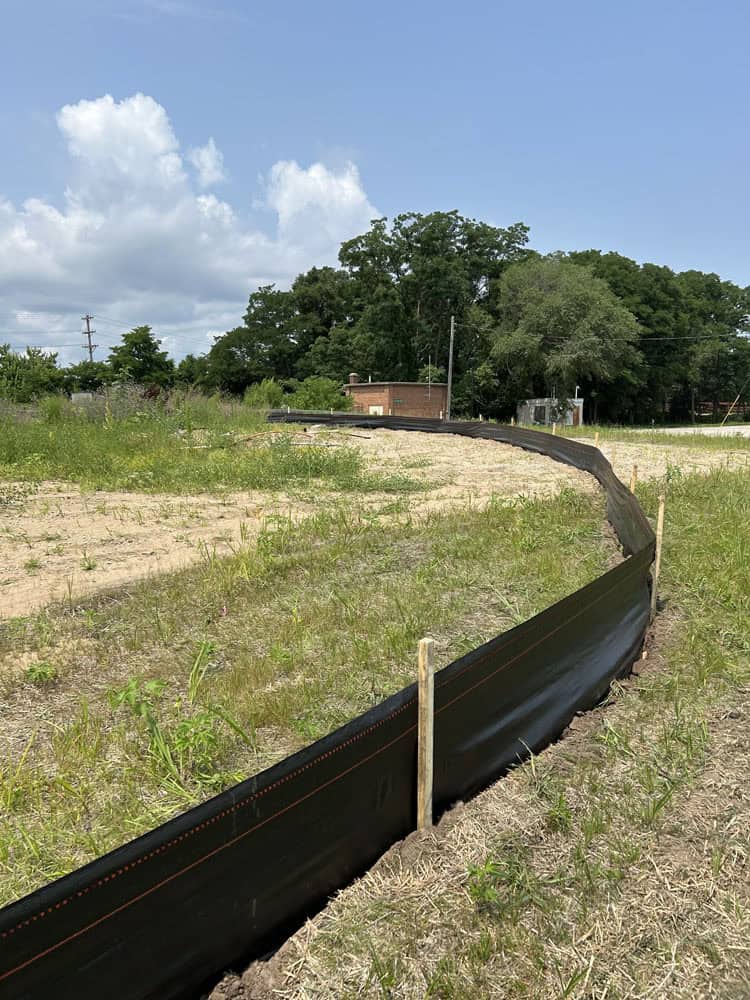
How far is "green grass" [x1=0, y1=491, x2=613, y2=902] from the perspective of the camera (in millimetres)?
2826

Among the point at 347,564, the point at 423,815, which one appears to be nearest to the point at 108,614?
the point at 347,564

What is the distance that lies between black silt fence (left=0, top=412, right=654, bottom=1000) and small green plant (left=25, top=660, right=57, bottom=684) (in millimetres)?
2451

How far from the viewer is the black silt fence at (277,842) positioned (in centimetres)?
156

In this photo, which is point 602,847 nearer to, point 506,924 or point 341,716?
point 506,924

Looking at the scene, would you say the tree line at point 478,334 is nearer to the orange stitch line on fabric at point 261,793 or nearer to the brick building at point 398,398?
the brick building at point 398,398

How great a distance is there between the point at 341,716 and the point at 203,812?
5.55 ft

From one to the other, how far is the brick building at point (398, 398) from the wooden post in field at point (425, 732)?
1413 inches

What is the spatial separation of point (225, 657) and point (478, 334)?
151 feet

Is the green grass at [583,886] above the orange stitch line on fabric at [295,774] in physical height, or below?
below

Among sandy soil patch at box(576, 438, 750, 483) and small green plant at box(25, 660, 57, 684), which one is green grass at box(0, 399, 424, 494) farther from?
small green plant at box(25, 660, 57, 684)

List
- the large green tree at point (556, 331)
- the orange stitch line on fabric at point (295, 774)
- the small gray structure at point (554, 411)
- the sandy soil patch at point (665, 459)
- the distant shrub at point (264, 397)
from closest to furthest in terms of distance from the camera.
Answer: the orange stitch line on fabric at point (295, 774) < the sandy soil patch at point (665, 459) < the distant shrub at point (264, 397) < the large green tree at point (556, 331) < the small gray structure at point (554, 411)

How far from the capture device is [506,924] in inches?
86.5

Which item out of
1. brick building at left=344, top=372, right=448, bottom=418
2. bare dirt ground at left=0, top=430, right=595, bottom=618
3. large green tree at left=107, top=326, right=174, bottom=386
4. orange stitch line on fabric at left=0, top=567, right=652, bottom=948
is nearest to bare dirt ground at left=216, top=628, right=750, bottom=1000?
orange stitch line on fabric at left=0, top=567, right=652, bottom=948

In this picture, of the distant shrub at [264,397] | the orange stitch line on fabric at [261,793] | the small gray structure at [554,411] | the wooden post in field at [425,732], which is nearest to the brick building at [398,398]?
the small gray structure at [554,411]
